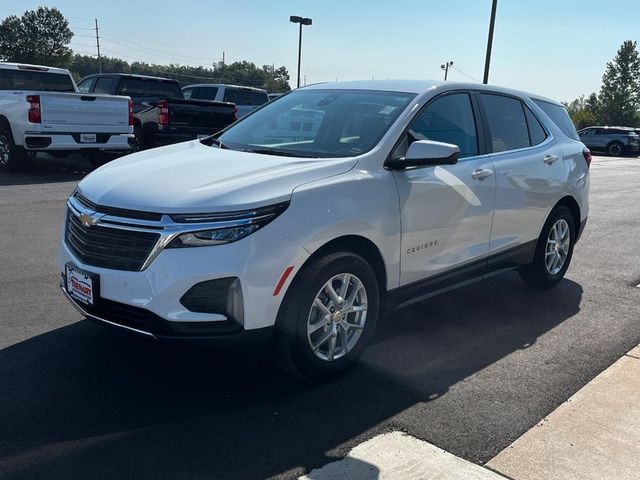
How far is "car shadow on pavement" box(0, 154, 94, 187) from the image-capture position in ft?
38.6

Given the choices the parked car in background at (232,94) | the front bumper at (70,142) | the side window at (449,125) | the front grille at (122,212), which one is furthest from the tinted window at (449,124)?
the parked car in background at (232,94)

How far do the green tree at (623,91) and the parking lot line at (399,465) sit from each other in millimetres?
69155

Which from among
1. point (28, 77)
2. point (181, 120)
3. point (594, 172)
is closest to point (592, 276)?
point (181, 120)

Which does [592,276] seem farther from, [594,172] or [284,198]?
[594,172]

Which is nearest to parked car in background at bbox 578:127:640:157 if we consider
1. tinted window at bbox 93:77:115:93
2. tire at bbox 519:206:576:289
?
tinted window at bbox 93:77:115:93

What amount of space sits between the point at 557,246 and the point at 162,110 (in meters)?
9.35

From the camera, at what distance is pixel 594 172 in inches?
869

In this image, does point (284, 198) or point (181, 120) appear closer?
point (284, 198)

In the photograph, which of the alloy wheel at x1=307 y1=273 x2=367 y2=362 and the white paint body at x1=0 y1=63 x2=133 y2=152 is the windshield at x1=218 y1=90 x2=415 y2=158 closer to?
the alloy wheel at x1=307 y1=273 x2=367 y2=362

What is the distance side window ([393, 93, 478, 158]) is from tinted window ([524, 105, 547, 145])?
94 centimetres

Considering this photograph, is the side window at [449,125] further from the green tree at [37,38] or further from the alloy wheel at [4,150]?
the green tree at [37,38]

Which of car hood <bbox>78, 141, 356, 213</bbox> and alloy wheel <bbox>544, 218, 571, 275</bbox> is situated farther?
alloy wheel <bbox>544, 218, 571, 275</bbox>

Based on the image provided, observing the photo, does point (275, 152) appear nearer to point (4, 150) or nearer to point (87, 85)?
point (4, 150)

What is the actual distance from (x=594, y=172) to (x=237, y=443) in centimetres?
2134
